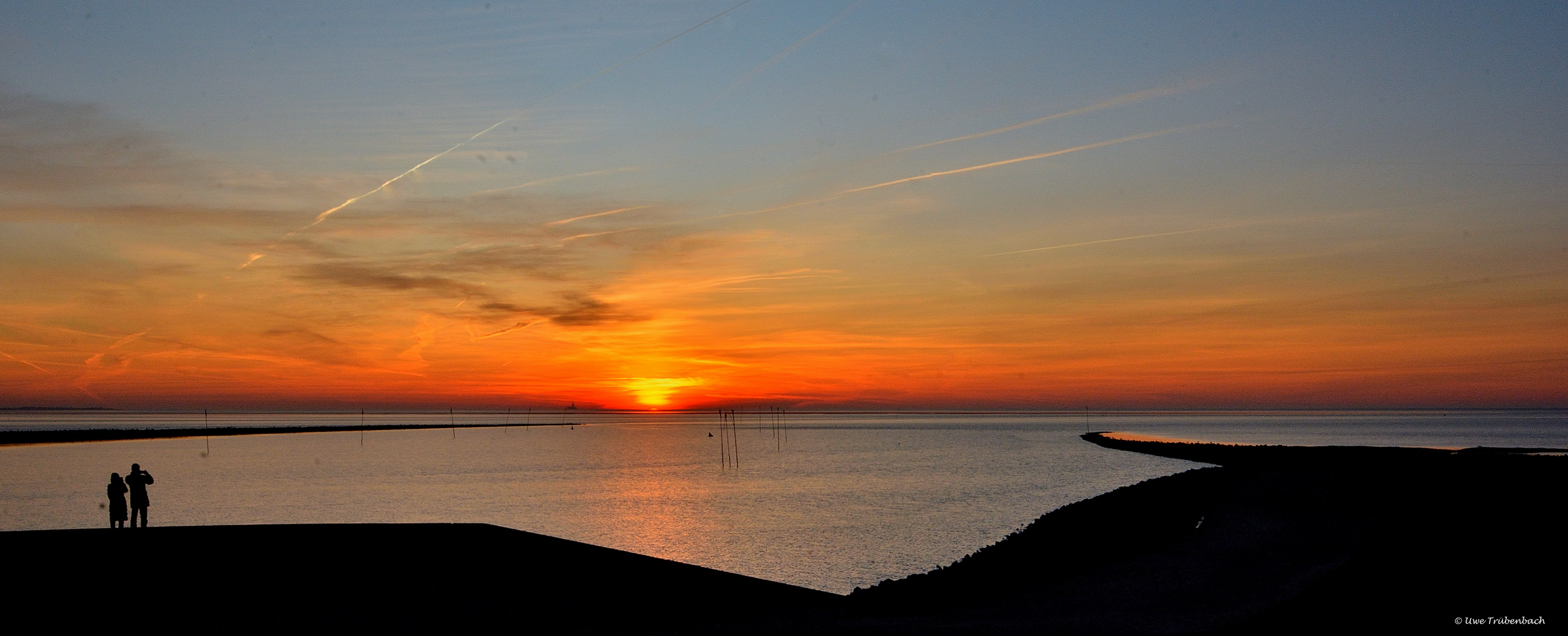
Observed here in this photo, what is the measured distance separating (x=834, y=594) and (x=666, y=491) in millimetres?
41714

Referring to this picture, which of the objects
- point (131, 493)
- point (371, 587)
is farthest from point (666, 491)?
point (371, 587)

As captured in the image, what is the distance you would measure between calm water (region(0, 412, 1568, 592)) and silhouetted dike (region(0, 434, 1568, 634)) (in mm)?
9980

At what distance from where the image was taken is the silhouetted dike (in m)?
13.2

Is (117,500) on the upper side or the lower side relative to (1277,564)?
upper

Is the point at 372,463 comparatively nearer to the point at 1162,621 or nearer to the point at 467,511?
the point at 467,511

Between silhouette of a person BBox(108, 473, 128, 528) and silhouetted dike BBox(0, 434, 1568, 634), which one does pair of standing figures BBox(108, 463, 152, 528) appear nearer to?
silhouette of a person BBox(108, 473, 128, 528)

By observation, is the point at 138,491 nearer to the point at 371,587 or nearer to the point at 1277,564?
the point at 371,587

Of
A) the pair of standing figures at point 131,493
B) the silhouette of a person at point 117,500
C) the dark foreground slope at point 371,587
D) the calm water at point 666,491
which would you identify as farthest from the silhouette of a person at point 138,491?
the calm water at point 666,491

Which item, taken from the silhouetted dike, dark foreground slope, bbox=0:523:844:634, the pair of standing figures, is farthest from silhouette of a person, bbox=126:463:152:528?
dark foreground slope, bbox=0:523:844:634

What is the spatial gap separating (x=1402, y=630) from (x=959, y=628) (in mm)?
5524

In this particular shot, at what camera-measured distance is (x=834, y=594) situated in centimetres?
1844

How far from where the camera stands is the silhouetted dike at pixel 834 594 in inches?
520

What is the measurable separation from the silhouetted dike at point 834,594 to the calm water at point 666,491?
998cm

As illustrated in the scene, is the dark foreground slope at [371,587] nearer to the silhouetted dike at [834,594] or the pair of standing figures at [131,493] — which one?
the silhouetted dike at [834,594]
